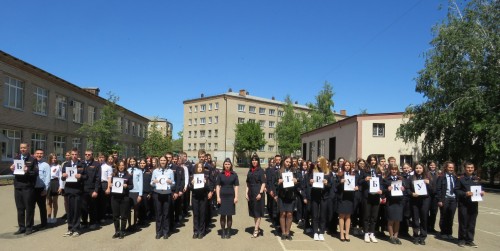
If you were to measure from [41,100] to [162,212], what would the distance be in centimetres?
2467

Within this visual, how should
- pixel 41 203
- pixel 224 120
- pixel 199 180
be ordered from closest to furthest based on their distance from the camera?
pixel 199 180
pixel 41 203
pixel 224 120

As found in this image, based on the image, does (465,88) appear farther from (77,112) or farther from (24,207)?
(77,112)

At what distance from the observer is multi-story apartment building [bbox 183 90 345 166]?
80750mm

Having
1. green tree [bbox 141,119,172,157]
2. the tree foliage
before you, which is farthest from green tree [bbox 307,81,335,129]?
green tree [bbox 141,119,172,157]

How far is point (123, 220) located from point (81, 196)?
1.35 meters

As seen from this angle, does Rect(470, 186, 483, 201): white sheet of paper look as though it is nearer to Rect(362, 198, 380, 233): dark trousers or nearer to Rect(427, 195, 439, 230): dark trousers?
Rect(427, 195, 439, 230): dark trousers

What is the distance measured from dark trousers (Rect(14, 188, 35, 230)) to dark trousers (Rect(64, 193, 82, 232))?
81 cm

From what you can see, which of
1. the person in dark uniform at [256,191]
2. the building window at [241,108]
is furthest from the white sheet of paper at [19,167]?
the building window at [241,108]

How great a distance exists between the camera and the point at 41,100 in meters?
29.5

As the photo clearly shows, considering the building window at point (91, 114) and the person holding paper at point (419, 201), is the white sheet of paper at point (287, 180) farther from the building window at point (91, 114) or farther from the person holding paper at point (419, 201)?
the building window at point (91, 114)

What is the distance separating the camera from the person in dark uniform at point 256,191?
9294 millimetres

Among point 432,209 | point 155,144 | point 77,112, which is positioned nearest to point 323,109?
point 155,144

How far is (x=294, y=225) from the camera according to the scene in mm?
11055

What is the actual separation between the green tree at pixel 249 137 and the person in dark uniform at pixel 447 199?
64.1 m
